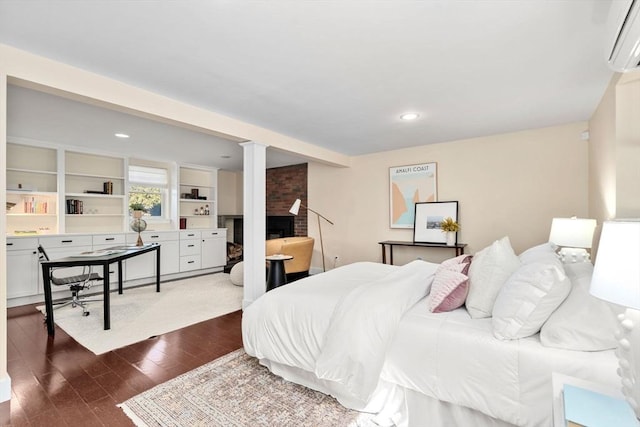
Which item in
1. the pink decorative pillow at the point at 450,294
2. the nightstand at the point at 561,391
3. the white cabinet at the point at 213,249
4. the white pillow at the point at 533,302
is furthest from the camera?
the white cabinet at the point at 213,249

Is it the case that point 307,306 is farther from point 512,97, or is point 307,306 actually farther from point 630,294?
point 512,97

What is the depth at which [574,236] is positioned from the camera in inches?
105

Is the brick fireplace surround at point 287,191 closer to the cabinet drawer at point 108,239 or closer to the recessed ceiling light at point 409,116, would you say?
the cabinet drawer at point 108,239

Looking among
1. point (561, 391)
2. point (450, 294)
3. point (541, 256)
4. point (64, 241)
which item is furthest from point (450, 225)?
point (64, 241)

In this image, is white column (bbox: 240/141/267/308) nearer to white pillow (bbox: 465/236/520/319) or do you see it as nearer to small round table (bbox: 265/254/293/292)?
small round table (bbox: 265/254/293/292)

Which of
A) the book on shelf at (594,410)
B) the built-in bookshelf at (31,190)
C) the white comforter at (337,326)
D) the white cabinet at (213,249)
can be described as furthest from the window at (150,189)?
the book on shelf at (594,410)

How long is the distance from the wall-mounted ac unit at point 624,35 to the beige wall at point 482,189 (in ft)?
8.20

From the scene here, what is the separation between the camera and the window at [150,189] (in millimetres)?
5523

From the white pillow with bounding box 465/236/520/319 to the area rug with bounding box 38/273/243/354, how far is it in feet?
9.34

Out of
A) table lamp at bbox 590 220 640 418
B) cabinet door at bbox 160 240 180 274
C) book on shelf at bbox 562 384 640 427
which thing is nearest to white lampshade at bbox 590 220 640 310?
table lamp at bbox 590 220 640 418

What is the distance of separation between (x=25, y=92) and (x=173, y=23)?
6.49 feet

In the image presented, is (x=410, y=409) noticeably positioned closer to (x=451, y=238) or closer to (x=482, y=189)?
(x=451, y=238)

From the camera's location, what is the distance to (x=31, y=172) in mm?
4340

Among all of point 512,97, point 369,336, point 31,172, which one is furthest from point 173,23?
point 31,172
